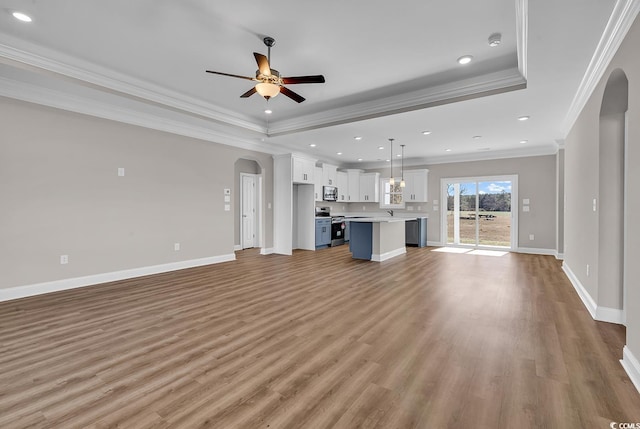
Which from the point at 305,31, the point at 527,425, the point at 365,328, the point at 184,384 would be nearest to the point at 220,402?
the point at 184,384

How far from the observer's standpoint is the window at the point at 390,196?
972cm

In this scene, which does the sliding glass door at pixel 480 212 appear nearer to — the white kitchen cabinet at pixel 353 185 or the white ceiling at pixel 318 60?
the white ceiling at pixel 318 60

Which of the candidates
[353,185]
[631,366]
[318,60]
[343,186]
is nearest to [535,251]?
[353,185]

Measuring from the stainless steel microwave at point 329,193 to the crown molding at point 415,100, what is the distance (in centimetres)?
308

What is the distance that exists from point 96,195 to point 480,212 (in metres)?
8.86

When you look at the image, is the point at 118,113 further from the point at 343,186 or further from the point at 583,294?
the point at 583,294

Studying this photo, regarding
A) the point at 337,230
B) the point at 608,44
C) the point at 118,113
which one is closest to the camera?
the point at 608,44

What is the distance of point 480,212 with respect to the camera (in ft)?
27.9

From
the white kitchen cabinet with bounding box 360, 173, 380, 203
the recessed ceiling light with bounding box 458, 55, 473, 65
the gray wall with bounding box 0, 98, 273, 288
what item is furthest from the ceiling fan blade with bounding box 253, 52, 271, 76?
the white kitchen cabinet with bounding box 360, 173, 380, 203

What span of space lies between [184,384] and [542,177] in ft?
29.3

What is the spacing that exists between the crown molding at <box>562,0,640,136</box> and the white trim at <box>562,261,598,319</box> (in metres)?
2.40

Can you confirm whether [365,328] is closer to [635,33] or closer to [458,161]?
[635,33]

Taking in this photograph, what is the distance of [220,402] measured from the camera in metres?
1.83

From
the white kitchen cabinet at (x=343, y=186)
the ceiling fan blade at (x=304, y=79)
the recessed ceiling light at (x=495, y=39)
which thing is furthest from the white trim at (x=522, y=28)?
the white kitchen cabinet at (x=343, y=186)
